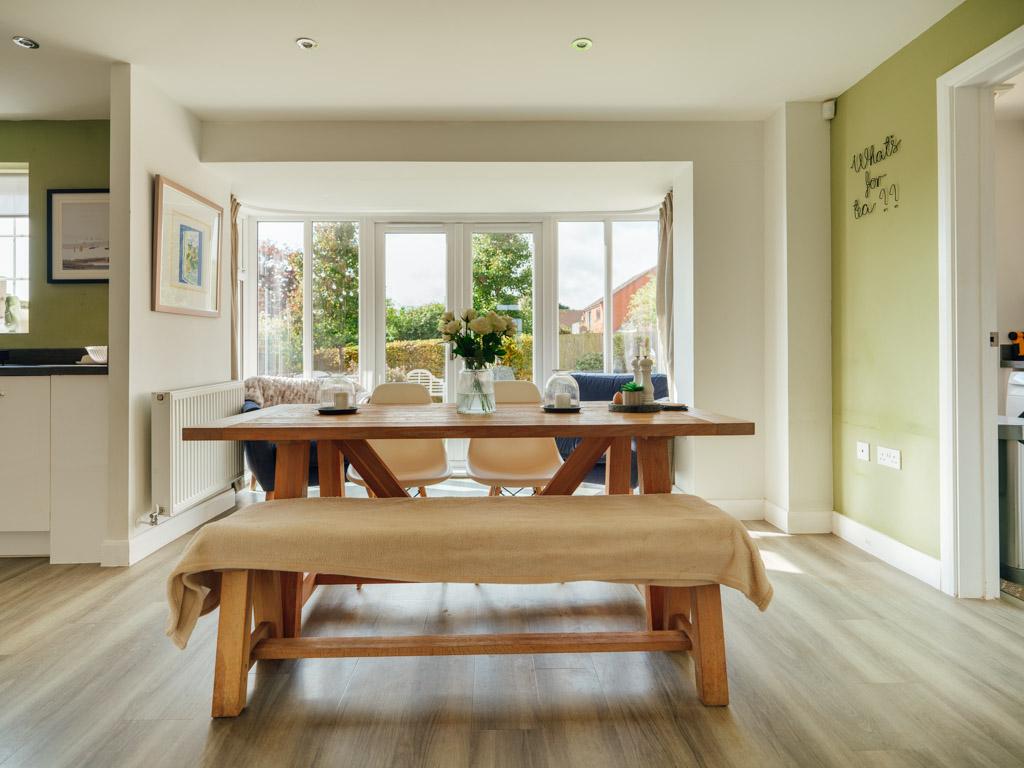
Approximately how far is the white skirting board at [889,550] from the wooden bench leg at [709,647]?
5.25 feet

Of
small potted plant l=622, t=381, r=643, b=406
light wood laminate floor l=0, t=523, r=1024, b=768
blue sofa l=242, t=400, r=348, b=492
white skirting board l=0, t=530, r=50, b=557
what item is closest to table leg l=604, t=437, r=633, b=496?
small potted plant l=622, t=381, r=643, b=406

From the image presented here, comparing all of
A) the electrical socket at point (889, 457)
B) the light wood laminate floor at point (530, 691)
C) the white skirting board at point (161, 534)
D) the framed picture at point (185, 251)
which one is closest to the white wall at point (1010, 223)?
the electrical socket at point (889, 457)

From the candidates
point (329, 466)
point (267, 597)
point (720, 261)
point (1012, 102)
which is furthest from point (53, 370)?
point (1012, 102)

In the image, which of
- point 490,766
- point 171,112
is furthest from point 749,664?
point 171,112

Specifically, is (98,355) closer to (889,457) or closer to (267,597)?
(267,597)

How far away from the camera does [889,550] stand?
3109mm

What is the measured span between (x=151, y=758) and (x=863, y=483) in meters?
3.39

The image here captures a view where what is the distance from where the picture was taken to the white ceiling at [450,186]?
13.1 feet

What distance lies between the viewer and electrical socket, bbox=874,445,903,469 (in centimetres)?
307

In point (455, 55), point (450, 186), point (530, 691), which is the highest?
point (455, 55)

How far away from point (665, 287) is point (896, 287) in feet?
5.78

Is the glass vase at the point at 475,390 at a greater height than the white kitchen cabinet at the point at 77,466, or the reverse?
the glass vase at the point at 475,390

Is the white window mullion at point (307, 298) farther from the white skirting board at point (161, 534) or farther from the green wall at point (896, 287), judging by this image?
the green wall at point (896, 287)

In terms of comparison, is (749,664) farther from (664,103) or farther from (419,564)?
(664,103)
